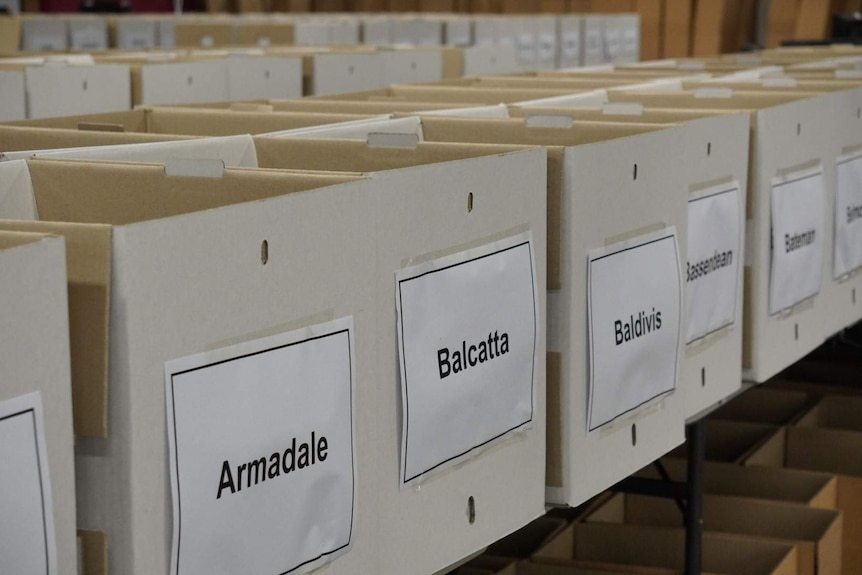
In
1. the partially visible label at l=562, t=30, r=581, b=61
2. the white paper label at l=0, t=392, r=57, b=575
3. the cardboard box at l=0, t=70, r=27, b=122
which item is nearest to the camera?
the white paper label at l=0, t=392, r=57, b=575

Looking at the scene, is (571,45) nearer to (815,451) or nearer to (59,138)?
(815,451)

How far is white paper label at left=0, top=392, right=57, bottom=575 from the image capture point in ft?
2.61

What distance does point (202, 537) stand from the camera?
94cm

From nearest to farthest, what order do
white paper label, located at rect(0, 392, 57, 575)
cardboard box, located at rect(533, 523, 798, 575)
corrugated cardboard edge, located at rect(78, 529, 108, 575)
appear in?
white paper label, located at rect(0, 392, 57, 575) < corrugated cardboard edge, located at rect(78, 529, 108, 575) < cardboard box, located at rect(533, 523, 798, 575)

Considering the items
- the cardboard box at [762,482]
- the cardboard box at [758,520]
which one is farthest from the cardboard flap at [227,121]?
the cardboard box at [762,482]

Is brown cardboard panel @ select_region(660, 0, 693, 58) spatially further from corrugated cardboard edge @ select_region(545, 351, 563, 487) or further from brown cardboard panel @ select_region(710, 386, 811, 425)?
corrugated cardboard edge @ select_region(545, 351, 563, 487)

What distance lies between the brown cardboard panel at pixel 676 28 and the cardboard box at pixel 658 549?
25.2ft

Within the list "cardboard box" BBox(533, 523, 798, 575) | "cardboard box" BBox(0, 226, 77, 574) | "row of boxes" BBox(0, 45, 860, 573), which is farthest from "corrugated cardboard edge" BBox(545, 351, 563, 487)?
"cardboard box" BBox(533, 523, 798, 575)

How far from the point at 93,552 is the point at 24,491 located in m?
0.11

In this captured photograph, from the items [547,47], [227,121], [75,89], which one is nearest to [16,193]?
[227,121]

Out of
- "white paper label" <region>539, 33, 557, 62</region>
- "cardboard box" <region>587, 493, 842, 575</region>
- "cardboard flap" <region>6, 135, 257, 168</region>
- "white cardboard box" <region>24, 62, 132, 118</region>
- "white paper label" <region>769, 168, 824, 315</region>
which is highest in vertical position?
"white paper label" <region>539, 33, 557, 62</region>

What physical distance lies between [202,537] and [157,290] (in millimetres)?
191

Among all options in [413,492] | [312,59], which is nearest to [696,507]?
[413,492]

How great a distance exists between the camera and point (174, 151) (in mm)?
1512
